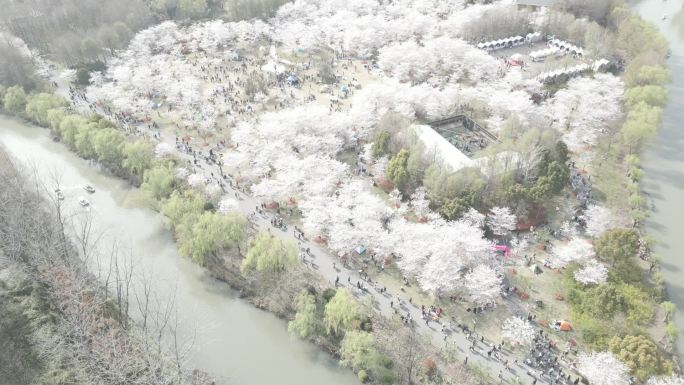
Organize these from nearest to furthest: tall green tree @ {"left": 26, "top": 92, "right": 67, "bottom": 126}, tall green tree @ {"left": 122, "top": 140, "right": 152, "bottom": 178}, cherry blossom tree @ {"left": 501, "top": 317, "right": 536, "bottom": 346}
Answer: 1. cherry blossom tree @ {"left": 501, "top": 317, "right": 536, "bottom": 346}
2. tall green tree @ {"left": 122, "top": 140, "right": 152, "bottom": 178}
3. tall green tree @ {"left": 26, "top": 92, "right": 67, "bottom": 126}

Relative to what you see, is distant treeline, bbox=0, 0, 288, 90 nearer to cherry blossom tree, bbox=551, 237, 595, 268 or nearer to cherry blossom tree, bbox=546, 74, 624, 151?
cherry blossom tree, bbox=546, 74, 624, 151

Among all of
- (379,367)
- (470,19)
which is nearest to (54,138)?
(379,367)

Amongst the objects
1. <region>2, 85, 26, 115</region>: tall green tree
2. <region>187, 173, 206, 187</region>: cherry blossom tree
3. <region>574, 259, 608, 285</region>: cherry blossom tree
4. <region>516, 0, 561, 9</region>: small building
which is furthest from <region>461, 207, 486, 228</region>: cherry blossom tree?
<region>516, 0, 561, 9</region>: small building

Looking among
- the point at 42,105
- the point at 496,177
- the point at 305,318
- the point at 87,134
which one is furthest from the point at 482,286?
the point at 42,105

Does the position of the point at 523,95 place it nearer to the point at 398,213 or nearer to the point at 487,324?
the point at 398,213

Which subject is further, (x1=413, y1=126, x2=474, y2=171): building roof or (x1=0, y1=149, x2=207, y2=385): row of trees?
(x1=413, y1=126, x2=474, y2=171): building roof

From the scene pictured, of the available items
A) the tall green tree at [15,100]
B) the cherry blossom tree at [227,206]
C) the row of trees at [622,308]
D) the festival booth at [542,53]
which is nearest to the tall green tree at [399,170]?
the cherry blossom tree at [227,206]

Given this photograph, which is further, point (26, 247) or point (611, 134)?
point (611, 134)
